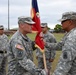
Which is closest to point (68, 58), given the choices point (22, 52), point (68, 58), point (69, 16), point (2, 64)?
point (68, 58)

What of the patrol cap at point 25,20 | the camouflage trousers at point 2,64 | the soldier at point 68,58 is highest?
the patrol cap at point 25,20

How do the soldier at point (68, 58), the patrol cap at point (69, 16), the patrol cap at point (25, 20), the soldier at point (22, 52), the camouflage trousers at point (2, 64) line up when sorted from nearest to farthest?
1. the soldier at point (68, 58)
2. the patrol cap at point (69, 16)
3. the soldier at point (22, 52)
4. the patrol cap at point (25, 20)
5. the camouflage trousers at point (2, 64)

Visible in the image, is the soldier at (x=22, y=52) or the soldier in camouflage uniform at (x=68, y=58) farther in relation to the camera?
the soldier at (x=22, y=52)

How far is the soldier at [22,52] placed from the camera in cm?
572

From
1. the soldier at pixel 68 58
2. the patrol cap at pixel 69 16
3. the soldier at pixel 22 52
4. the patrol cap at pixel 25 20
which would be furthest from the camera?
the patrol cap at pixel 25 20

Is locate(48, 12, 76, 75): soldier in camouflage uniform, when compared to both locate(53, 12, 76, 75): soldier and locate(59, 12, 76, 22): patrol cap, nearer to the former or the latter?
locate(53, 12, 76, 75): soldier

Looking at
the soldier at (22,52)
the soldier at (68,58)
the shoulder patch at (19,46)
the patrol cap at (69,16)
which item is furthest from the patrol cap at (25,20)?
the soldier at (68,58)

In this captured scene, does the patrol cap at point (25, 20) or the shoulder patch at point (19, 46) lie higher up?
the patrol cap at point (25, 20)

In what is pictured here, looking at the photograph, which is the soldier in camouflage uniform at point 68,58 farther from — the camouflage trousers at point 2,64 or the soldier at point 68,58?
the camouflage trousers at point 2,64

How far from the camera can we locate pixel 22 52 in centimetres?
575

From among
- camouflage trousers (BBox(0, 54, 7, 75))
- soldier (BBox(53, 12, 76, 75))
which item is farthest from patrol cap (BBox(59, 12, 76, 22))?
camouflage trousers (BBox(0, 54, 7, 75))

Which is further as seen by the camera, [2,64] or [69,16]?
[2,64]

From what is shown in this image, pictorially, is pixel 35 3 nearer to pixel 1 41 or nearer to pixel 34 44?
pixel 34 44

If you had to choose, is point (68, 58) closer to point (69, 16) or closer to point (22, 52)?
point (69, 16)
